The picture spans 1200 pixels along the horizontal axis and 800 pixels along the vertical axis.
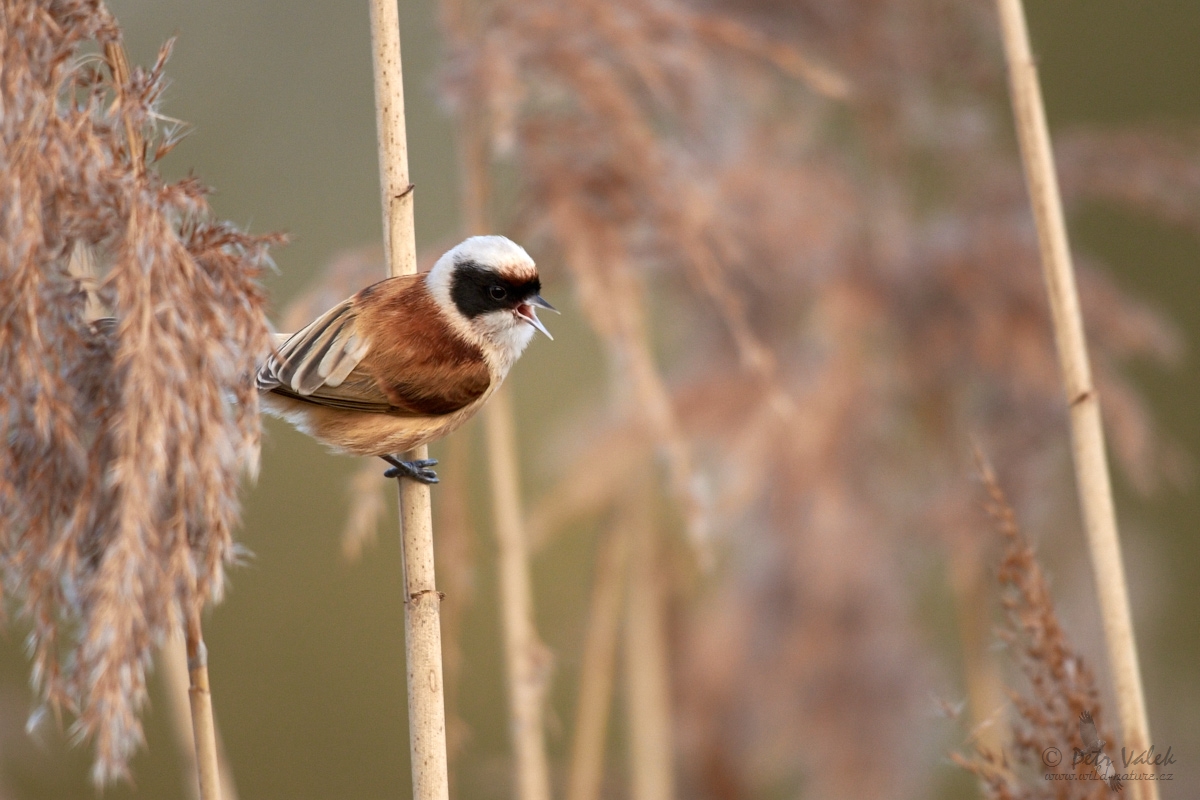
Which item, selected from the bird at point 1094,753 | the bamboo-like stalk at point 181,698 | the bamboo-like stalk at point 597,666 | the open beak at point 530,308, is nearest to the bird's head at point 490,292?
the open beak at point 530,308

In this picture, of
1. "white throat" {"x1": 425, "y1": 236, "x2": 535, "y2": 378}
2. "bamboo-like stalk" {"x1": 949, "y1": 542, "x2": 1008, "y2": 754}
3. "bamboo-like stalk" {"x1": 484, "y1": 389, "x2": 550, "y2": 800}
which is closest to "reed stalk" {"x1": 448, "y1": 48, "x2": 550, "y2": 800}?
"bamboo-like stalk" {"x1": 484, "y1": 389, "x2": 550, "y2": 800}

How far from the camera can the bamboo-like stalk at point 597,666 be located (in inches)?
81.3

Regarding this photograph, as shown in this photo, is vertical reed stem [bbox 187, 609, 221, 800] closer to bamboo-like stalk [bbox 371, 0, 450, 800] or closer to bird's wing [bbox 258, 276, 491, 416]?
bamboo-like stalk [bbox 371, 0, 450, 800]

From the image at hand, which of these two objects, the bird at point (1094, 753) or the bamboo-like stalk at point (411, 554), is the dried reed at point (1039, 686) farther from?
the bamboo-like stalk at point (411, 554)

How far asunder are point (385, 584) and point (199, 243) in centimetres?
385

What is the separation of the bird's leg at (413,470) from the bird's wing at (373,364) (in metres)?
0.06

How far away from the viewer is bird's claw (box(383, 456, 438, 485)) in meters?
1.23

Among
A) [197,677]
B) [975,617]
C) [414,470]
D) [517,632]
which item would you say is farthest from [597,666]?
[197,677]

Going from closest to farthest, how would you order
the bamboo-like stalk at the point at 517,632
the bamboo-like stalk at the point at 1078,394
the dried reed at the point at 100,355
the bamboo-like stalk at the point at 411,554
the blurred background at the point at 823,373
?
the dried reed at the point at 100,355 → the bamboo-like stalk at the point at 411,554 → the bamboo-like stalk at the point at 1078,394 → the bamboo-like stalk at the point at 517,632 → the blurred background at the point at 823,373

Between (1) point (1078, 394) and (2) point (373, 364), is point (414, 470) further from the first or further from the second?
(1) point (1078, 394)

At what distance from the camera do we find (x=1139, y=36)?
14.7ft

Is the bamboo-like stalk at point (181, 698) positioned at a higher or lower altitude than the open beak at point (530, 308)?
lower

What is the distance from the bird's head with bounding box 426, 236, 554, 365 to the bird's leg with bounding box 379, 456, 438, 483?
0.17 m

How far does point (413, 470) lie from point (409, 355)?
0.47ft
